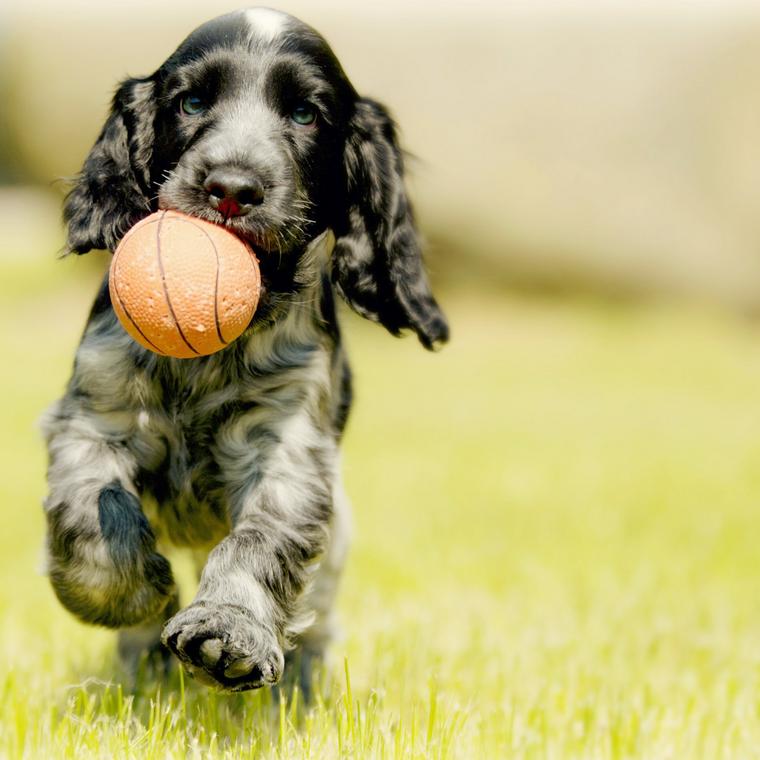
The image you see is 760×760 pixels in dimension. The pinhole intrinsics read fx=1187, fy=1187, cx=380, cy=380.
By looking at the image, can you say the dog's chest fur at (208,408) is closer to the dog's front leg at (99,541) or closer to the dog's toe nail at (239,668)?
the dog's front leg at (99,541)

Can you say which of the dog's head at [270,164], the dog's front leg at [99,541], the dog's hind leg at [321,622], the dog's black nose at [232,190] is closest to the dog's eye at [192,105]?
the dog's head at [270,164]

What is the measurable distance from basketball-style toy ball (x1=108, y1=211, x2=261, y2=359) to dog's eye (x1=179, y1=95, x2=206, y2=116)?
505 millimetres

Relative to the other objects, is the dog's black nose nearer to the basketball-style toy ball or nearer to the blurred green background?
the basketball-style toy ball

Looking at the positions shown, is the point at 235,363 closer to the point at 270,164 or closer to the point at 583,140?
the point at 270,164

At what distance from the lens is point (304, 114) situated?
3273 mm

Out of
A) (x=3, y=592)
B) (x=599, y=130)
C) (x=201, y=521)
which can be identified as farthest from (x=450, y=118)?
(x=201, y=521)

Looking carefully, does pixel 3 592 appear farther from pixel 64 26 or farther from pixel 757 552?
pixel 64 26

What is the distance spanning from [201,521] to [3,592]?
197cm

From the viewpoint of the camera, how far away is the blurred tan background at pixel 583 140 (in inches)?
563

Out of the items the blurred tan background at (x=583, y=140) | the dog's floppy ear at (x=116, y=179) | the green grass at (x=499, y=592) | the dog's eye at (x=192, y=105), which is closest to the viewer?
the green grass at (x=499, y=592)

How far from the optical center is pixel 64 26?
1614cm

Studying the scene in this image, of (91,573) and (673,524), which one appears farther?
(673,524)

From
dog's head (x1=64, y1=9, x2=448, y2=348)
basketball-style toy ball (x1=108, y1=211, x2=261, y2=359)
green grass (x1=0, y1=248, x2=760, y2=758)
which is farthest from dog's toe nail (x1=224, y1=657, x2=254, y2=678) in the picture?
dog's head (x1=64, y1=9, x2=448, y2=348)

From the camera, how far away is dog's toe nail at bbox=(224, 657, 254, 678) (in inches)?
99.0
